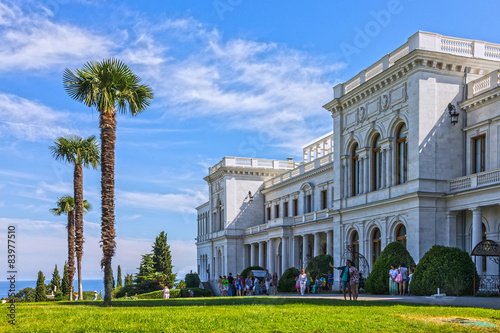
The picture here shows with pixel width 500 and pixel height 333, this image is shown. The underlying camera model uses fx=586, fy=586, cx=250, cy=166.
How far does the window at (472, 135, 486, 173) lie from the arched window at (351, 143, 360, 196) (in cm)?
961

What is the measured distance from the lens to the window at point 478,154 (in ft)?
107

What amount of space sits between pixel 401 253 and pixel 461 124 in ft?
28.2

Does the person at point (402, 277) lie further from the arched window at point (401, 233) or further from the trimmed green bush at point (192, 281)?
the trimmed green bush at point (192, 281)

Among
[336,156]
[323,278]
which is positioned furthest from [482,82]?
[323,278]

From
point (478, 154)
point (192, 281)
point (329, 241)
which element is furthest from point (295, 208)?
point (478, 154)

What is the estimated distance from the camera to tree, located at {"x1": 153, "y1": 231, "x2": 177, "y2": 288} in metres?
79.6

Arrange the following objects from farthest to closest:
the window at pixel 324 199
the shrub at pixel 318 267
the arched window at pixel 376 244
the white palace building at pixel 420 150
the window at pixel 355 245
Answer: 1. the window at pixel 324 199
2. the shrub at pixel 318 267
3. the window at pixel 355 245
4. the arched window at pixel 376 244
5. the white palace building at pixel 420 150

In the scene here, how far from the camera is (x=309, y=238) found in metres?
55.8

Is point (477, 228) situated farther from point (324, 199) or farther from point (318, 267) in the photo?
point (324, 199)

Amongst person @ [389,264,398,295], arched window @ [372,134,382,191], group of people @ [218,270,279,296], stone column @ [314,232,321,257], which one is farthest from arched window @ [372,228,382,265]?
stone column @ [314,232,321,257]

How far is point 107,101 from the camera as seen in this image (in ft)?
94.0

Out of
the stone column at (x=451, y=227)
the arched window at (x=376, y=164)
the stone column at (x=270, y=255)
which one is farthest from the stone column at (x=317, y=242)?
the stone column at (x=451, y=227)

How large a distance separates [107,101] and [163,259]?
54540mm

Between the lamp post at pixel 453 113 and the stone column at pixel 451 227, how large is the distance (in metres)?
5.29
